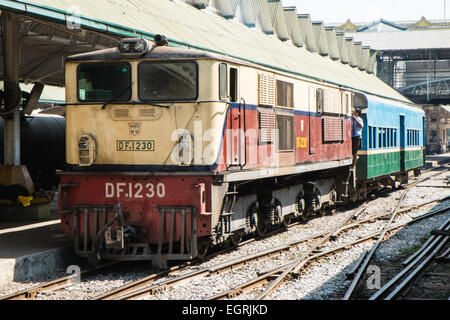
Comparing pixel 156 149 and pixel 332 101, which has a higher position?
pixel 332 101

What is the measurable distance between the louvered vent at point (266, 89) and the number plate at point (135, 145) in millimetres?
2356

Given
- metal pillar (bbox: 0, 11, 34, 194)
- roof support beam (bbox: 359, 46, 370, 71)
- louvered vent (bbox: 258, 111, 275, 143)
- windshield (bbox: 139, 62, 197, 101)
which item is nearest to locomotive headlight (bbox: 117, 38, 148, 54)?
windshield (bbox: 139, 62, 197, 101)

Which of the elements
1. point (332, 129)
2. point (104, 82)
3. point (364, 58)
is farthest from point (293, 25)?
point (104, 82)

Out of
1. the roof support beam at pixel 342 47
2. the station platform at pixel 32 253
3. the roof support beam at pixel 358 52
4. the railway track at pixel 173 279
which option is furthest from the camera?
the roof support beam at pixel 358 52

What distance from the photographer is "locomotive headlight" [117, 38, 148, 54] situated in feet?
31.0

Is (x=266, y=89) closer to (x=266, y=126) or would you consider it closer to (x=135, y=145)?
(x=266, y=126)

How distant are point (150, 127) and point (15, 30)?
231 inches

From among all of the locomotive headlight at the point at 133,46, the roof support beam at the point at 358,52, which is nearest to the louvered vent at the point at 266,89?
the locomotive headlight at the point at 133,46

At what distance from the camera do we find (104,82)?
9758 millimetres

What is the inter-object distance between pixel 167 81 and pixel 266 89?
2.26m

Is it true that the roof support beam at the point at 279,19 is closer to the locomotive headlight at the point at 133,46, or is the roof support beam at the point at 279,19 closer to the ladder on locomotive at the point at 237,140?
the ladder on locomotive at the point at 237,140

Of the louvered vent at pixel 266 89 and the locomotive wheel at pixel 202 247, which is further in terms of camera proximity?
the louvered vent at pixel 266 89

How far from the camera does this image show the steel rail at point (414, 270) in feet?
25.7
